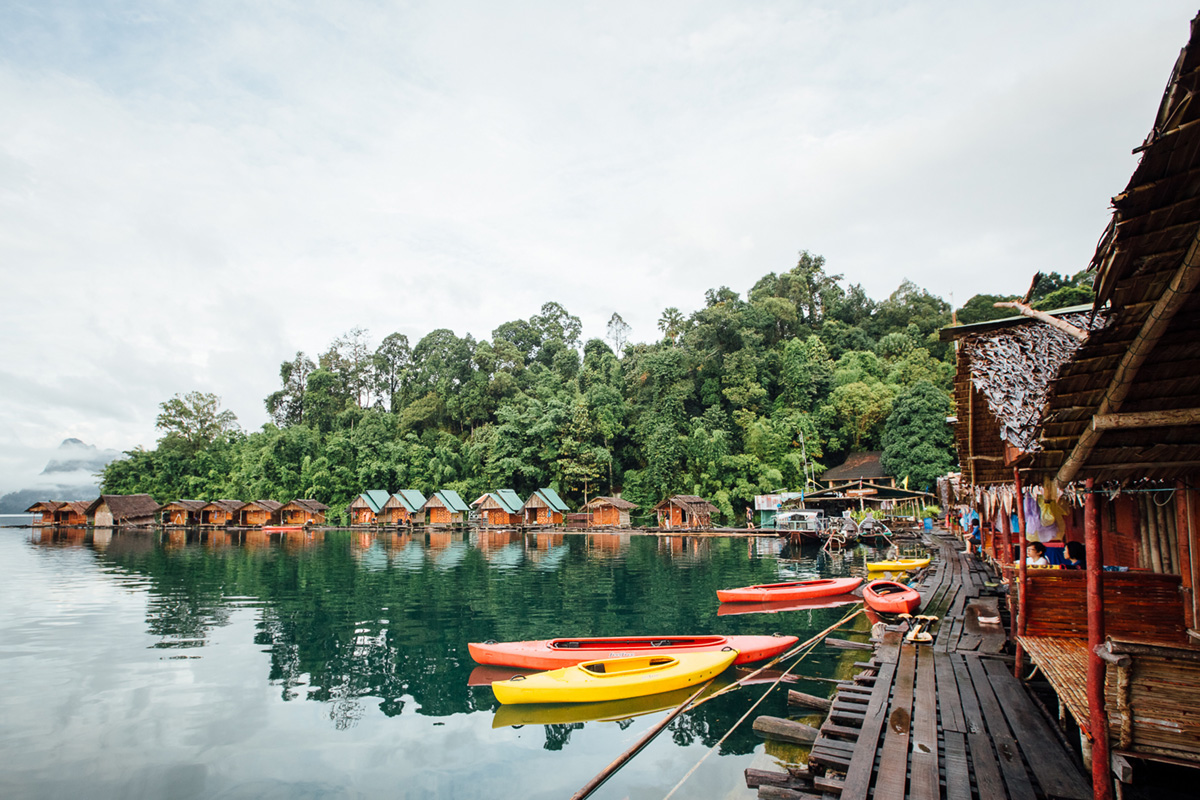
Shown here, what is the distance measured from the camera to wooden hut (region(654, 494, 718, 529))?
44.3 meters

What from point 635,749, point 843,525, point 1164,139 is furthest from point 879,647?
point 843,525

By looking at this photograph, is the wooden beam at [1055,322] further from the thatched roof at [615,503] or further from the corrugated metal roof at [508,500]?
the corrugated metal roof at [508,500]

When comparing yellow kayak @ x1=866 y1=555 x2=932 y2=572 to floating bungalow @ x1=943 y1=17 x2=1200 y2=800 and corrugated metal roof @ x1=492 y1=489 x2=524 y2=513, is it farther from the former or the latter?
corrugated metal roof @ x1=492 y1=489 x2=524 y2=513

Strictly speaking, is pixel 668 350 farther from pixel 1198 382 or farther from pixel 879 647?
pixel 1198 382

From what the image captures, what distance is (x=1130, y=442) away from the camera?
384 centimetres

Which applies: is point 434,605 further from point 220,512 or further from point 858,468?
point 220,512

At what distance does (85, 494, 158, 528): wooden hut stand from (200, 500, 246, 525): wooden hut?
179 inches

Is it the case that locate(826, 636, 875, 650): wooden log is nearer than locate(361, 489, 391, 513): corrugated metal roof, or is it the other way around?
locate(826, 636, 875, 650): wooden log

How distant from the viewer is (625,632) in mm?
13938

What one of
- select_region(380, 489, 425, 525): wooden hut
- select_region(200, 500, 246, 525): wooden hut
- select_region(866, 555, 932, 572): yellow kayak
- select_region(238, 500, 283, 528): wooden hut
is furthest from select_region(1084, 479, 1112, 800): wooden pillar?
select_region(200, 500, 246, 525): wooden hut

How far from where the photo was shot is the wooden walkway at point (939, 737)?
15.8ft

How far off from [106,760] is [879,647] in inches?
435

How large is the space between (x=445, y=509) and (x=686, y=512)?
22170 millimetres

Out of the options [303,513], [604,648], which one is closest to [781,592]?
[604,648]
